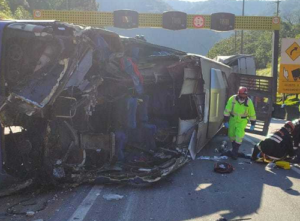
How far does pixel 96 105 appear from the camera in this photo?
253 inches

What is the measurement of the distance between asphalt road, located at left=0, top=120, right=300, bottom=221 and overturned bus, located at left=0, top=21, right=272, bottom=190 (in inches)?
9.9

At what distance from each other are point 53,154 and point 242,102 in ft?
13.8

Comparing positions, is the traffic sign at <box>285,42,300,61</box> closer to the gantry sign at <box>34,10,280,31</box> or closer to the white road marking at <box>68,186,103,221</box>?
the gantry sign at <box>34,10,280,31</box>

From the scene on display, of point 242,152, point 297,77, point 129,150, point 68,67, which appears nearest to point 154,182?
point 129,150

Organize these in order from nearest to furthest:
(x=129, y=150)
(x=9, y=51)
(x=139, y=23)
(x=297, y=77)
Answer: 1. (x=9, y=51)
2. (x=129, y=150)
3. (x=297, y=77)
4. (x=139, y=23)

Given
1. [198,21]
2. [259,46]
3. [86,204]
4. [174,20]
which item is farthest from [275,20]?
[259,46]

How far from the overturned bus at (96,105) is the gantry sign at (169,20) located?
8.15m

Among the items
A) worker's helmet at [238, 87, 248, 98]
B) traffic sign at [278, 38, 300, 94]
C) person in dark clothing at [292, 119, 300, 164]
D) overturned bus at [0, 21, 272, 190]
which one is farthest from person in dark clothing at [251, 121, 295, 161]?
traffic sign at [278, 38, 300, 94]

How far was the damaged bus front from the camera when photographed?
4.71m

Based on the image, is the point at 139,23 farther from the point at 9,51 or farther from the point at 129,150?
the point at 9,51

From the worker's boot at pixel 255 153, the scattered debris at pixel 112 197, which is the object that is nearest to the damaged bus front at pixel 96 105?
the scattered debris at pixel 112 197

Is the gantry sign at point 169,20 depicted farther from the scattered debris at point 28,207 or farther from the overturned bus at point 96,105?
the scattered debris at point 28,207

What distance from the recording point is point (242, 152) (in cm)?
826

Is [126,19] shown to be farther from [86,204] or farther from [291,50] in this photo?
[86,204]
